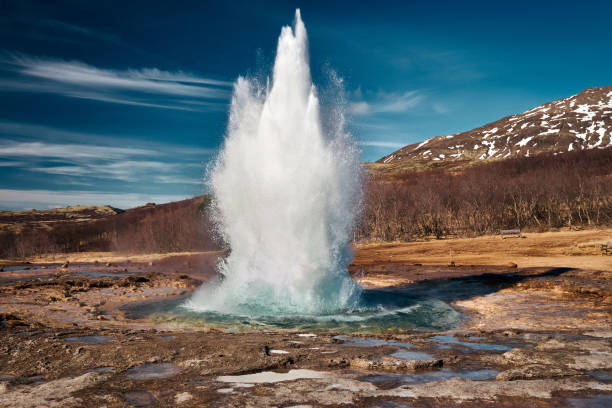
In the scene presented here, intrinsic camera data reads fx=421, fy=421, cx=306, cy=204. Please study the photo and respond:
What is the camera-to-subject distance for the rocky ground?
18.9 feet

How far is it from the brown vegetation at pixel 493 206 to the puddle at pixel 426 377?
4895 centimetres

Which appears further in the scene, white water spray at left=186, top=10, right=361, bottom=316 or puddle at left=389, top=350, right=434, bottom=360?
white water spray at left=186, top=10, right=361, bottom=316

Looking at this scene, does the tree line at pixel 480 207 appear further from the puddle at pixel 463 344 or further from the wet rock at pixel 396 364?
the wet rock at pixel 396 364

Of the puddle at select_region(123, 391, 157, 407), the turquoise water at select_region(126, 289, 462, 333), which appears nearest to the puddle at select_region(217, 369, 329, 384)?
the puddle at select_region(123, 391, 157, 407)

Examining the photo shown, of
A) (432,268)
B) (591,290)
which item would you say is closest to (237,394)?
(591,290)

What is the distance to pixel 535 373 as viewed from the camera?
21.9 ft

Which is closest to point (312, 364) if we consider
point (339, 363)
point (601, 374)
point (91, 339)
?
point (339, 363)

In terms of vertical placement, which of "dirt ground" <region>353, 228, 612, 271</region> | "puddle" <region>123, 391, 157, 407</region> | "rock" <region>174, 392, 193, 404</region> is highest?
"puddle" <region>123, 391, 157, 407</region>

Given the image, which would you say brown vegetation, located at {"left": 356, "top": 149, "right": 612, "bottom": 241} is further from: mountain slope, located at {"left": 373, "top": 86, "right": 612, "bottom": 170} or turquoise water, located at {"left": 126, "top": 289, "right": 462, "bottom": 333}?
mountain slope, located at {"left": 373, "top": 86, "right": 612, "bottom": 170}

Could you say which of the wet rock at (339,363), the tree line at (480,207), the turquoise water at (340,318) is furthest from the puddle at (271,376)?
the tree line at (480,207)

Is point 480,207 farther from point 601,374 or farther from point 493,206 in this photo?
point 601,374

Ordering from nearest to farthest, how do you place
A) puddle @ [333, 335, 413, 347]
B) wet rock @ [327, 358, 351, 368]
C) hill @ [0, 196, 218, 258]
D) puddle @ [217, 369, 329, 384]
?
puddle @ [217, 369, 329, 384] < wet rock @ [327, 358, 351, 368] < puddle @ [333, 335, 413, 347] < hill @ [0, 196, 218, 258]

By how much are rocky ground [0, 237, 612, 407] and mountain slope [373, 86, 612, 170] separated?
12750 centimetres

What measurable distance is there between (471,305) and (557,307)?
114 inches
